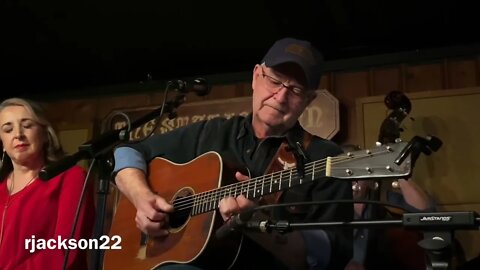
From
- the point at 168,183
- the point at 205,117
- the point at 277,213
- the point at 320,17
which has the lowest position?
the point at 277,213

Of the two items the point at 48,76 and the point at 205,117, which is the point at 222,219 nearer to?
the point at 205,117

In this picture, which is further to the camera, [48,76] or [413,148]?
[48,76]

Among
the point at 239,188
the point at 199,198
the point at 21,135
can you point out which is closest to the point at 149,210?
the point at 199,198

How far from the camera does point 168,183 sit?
191 centimetres

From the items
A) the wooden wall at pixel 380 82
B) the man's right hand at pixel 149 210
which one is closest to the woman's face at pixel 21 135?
the man's right hand at pixel 149 210

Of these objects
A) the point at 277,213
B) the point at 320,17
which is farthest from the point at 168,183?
the point at 320,17

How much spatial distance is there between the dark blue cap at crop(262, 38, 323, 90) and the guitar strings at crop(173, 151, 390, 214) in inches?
13.9

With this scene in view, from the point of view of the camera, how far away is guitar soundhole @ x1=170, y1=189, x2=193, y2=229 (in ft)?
5.88

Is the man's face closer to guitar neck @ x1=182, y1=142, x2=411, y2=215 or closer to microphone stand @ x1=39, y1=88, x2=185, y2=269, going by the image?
guitar neck @ x1=182, y1=142, x2=411, y2=215

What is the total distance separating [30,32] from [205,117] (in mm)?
841

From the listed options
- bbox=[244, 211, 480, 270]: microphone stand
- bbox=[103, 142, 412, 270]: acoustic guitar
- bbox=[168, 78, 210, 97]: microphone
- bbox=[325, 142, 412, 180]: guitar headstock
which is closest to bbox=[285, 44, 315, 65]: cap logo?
bbox=[168, 78, 210, 97]: microphone

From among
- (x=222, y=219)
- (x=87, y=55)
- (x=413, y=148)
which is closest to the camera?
(x=413, y=148)

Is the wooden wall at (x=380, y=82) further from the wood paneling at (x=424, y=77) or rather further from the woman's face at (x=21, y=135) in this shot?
the woman's face at (x=21, y=135)

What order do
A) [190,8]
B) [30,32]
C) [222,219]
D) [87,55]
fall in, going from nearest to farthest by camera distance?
[222,219], [190,8], [30,32], [87,55]
